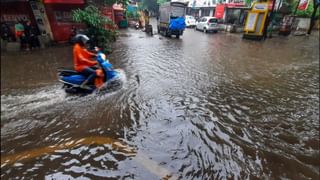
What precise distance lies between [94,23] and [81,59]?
5.72 metres

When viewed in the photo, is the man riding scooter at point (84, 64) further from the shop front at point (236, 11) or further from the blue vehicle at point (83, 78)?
the shop front at point (236, 11)

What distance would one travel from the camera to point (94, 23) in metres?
9.99

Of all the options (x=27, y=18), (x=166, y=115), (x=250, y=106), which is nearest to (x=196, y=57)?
(x=250, y=106)

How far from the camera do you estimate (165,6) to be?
17453mm

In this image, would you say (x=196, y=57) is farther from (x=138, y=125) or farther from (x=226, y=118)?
(x=138, y=125)

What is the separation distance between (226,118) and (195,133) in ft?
3.14

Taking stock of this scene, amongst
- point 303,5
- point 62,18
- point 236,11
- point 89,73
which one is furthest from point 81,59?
point 62,18

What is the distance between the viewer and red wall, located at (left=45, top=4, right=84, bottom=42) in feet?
36.1

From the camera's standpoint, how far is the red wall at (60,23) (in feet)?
36.1

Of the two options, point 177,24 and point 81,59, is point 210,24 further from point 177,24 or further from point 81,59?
point 81,59

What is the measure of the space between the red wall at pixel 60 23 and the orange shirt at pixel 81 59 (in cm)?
744

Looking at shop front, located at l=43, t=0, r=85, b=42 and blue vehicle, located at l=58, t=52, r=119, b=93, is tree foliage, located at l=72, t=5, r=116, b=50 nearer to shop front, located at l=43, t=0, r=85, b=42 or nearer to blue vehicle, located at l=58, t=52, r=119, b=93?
shop front, located at l=43, t=0, r=85, b=42

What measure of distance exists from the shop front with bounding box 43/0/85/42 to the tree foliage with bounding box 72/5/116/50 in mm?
1403

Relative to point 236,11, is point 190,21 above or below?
below
